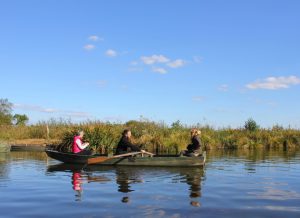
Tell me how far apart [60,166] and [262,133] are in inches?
898

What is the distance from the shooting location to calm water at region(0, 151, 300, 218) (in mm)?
9750

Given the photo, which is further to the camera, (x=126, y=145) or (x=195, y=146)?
(x=126, y=145)

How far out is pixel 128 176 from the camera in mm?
15898

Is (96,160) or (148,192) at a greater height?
(96,160)

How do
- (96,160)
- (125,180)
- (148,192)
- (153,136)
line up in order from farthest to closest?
(153,136)
(96,160)
(125,180)
(148,192)

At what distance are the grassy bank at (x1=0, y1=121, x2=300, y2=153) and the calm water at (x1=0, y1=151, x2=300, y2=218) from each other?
26.2 feet

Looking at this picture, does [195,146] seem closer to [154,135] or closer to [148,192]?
[148,192]

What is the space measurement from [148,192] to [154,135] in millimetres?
19047

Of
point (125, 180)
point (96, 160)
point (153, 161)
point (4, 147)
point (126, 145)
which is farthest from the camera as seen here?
point (4, 147)

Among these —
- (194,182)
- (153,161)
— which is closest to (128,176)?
(194,182)

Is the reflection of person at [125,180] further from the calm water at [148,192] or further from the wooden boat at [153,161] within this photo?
the wooden boat at [153,161]

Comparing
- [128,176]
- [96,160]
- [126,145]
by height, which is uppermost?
[126,145]

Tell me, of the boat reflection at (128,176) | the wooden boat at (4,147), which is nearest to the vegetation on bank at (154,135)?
the wooden boat at (4,147)

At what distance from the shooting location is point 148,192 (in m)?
12.2
